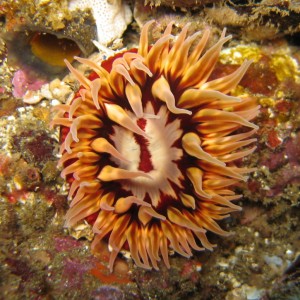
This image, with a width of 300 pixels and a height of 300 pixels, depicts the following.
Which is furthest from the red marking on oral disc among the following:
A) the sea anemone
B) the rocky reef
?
the rocky reef

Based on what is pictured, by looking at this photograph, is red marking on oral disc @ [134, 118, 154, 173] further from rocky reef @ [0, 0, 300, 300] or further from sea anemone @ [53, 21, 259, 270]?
rocky reef @ [0, 0, 300, 300]

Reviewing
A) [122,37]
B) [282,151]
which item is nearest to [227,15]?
[122,37]

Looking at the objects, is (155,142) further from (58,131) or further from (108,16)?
(108,16)

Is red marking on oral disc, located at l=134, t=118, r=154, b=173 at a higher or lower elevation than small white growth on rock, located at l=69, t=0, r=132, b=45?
lower

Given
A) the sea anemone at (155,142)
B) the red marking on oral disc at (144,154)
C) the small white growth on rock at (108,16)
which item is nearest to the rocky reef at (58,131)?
the small white growth on rock at (108,16)

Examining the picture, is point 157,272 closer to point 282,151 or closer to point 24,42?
point 282,151

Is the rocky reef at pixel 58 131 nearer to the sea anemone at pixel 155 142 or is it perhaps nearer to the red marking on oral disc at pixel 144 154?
the sea anemone at pixel 155 142
